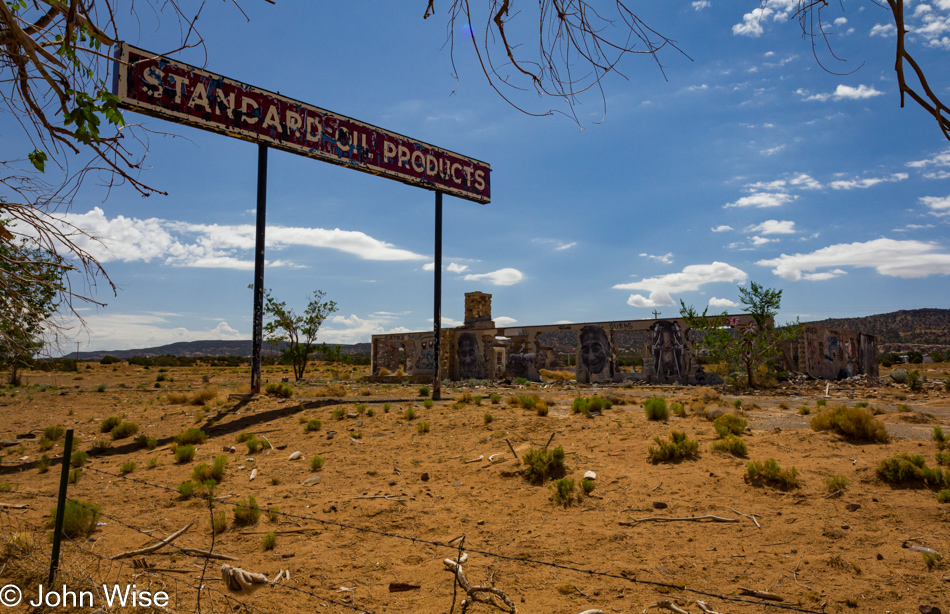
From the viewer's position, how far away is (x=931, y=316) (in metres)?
81.3

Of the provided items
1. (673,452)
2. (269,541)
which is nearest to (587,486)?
(673,452)

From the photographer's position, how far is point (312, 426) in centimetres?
1201

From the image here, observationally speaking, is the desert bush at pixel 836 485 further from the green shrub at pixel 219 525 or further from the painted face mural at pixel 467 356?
the painted face mural at pixel 467 356

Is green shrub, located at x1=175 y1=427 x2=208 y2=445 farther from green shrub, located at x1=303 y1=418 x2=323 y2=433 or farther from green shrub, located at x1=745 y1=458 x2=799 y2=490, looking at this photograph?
green shrub, located at x1=745 y1=458 x2=799 y2=490

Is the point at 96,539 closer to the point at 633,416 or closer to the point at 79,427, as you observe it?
the point at 79,427

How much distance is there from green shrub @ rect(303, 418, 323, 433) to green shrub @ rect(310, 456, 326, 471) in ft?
8.38

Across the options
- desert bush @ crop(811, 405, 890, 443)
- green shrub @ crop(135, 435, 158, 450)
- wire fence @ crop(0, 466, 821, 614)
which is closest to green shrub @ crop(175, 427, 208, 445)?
green shrub @ crop(135, 435, 158, 450)

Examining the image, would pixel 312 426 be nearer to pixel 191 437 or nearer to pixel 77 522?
pixel 191 437

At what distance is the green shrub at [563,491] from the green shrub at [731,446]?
10.1 ft

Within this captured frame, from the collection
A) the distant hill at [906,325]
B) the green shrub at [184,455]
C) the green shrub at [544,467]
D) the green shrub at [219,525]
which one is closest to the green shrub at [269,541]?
the green shrub at [219,525]

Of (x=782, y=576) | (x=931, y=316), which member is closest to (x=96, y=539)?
(x=782, y=576)

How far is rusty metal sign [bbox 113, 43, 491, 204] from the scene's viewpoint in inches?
514

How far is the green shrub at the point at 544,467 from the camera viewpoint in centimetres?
805

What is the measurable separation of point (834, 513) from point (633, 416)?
628cm
